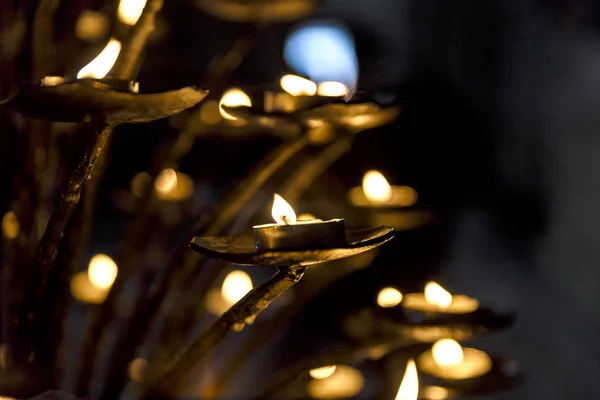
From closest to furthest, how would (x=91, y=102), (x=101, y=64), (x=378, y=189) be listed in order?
(x=91, y=102) < (x=101, y=64) < (x=378, y=189)

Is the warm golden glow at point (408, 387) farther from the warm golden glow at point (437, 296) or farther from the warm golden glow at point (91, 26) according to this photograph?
the warm golden glow at point (91, 26)

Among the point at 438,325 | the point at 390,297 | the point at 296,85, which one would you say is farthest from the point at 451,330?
the point at 296,85

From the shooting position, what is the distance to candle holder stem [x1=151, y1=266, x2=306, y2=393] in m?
0.46

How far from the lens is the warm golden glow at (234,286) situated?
112 centimetres

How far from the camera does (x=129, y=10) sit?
2.33 ft

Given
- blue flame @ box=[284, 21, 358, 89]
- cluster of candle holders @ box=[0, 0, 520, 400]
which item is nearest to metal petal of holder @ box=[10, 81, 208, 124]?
cluster of candle holders @ box=[0, 0, 520, 400]

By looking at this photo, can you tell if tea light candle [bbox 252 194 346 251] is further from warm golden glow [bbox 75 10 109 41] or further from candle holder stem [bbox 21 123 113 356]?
warm golden glow [bbox 75 10 109 41]

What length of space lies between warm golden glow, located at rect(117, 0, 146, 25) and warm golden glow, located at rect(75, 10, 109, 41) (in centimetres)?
38

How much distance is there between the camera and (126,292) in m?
1.76

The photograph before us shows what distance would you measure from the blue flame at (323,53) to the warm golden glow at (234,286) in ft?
2.14

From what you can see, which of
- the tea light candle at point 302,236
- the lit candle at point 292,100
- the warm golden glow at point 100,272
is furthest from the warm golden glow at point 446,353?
the warm golden glow at point 100,272

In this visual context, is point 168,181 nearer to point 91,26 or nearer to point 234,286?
point 234,286

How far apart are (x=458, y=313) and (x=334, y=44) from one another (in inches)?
44.2

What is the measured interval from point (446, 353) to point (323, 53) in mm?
1057
